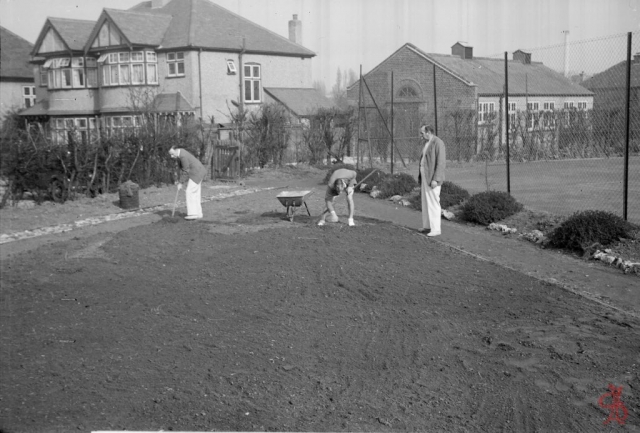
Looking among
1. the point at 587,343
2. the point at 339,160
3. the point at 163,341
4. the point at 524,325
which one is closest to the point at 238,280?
the point at 163,341

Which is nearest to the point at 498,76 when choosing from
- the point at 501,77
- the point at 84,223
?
the point at 501,77

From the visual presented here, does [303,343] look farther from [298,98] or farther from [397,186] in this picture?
[298,98]

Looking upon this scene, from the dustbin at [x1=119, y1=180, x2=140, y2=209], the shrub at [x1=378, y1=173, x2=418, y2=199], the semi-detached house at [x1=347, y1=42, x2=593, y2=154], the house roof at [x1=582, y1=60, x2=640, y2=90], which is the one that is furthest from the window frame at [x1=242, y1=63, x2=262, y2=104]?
the dustbin at [x1=119, y1=180, x2=140, y2=209]

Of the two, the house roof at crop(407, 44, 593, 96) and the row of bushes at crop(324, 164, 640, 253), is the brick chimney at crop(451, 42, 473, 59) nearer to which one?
the house roof at crop(407, 44, 593, 96)

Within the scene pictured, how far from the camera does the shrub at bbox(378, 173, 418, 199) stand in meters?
17.0

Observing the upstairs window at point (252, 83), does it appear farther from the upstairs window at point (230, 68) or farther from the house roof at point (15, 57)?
the house roof at point (15, 57)

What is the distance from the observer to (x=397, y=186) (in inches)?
674

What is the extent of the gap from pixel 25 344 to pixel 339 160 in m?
21.3

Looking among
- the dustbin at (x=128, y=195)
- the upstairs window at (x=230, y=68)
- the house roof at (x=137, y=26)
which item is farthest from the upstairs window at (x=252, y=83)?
the dustbin at (x=128, y=195)

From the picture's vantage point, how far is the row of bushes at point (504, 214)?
399 inches

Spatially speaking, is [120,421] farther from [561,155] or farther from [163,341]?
[561,155]

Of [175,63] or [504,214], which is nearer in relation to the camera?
[504,214]

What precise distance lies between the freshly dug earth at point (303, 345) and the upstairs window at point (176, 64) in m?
28.2

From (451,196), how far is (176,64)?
2615 cm
